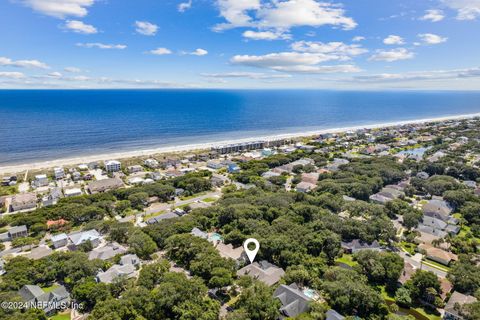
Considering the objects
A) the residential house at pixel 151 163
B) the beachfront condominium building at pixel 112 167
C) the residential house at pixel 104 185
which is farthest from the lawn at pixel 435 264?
the beachfront condominium building at pixel 112 167

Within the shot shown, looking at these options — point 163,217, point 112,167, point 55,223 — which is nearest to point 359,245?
point 163,217

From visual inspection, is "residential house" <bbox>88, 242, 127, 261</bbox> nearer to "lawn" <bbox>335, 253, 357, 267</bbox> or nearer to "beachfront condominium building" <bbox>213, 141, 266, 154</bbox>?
"lawn" <bbox>335, 253, 357, 267</bbox>

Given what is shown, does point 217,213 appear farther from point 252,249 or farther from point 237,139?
point 237,139

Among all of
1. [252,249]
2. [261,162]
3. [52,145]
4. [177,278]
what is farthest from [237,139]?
[177,278]

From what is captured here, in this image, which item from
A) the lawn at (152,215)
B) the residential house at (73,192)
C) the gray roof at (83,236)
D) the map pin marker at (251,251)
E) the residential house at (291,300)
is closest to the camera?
the residential house at (291,300)

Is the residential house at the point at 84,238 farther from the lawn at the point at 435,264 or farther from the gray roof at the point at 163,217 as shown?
the lawn at the point at 435,264

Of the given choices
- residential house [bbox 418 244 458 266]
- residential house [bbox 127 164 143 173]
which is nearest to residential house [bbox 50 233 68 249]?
residential house [bbox 127 164 143 173]

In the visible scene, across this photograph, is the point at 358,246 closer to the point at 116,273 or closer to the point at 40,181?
the point at 116,273
